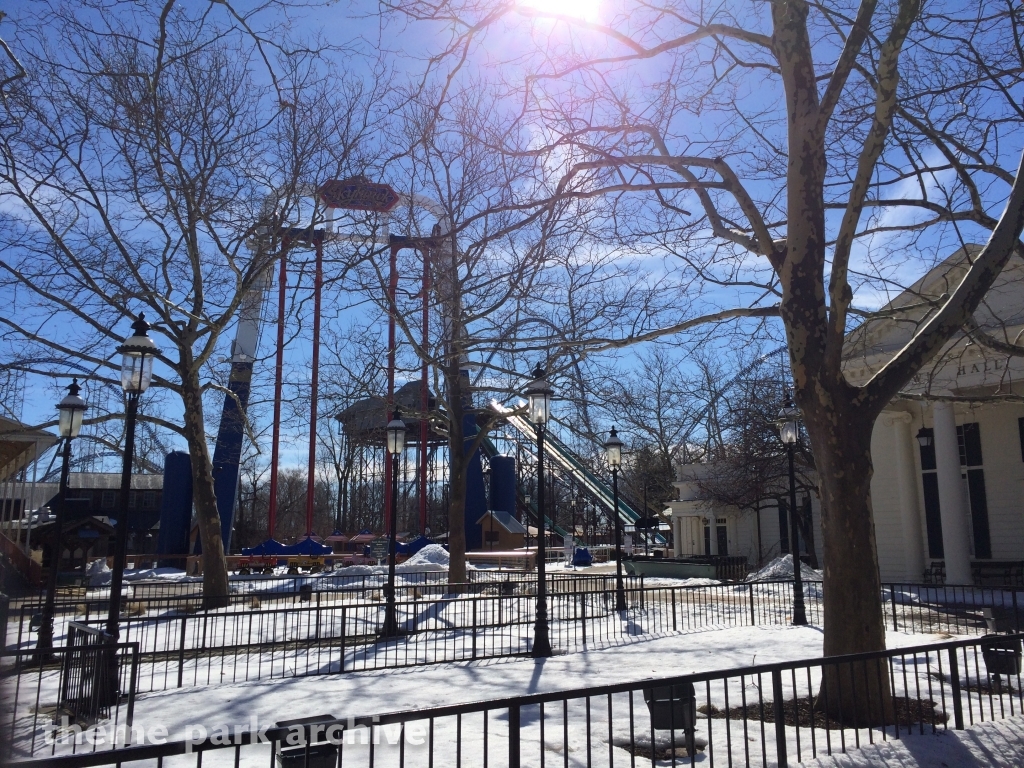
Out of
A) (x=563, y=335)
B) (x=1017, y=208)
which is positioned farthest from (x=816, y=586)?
(x=1017, y=208)

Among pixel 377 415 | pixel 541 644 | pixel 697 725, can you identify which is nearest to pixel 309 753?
pixel 697 725

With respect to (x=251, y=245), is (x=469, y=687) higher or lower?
lower

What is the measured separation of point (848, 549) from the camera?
8.30 metres

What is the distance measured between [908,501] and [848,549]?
24.4m

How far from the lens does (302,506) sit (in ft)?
300

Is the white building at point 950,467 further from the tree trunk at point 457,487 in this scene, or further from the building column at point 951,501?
the tree trunk at point 457,487

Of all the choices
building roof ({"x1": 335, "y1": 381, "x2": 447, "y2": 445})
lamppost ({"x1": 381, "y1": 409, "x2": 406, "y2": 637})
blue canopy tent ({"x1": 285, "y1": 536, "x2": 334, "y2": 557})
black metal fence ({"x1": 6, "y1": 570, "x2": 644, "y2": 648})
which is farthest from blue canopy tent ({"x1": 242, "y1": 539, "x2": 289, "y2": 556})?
lamppost ({"x1": 381, "y1": 409, "x2": 406, "y2": 637})

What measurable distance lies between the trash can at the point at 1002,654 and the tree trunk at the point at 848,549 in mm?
1132

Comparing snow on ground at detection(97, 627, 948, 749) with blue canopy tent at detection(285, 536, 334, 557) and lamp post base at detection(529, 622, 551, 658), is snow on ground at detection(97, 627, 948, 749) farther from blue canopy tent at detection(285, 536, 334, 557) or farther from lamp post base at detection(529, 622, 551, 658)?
blue canopy tent at detection(285, 536, 334, 557)

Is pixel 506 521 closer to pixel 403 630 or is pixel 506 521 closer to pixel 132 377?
pixel 403 630

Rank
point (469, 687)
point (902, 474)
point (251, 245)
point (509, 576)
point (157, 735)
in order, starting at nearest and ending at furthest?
point (157, 735), point (469, 687), point (251, 245), point (509, 576), point (902, 474)

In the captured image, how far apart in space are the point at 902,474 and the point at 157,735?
28763 millimetres

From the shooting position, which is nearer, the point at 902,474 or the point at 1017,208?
the point at 1017,208

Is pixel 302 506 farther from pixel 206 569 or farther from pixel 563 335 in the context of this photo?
pixel 563 335
